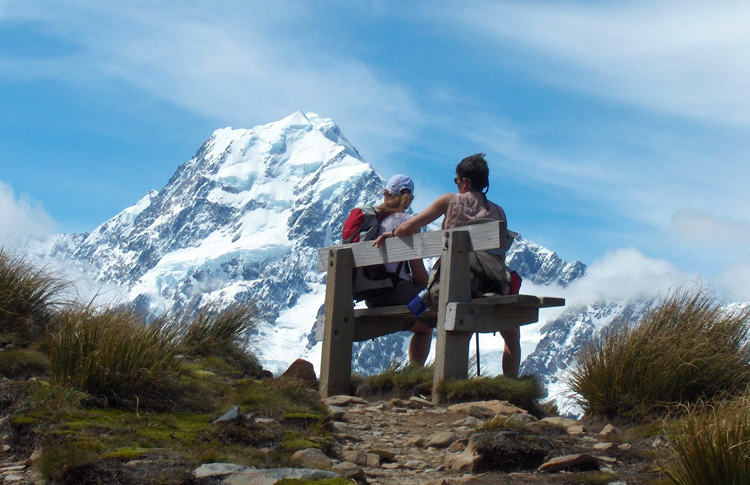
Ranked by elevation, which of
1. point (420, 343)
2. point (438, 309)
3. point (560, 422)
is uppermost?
point (438, 309)

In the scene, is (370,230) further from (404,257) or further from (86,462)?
(86,462)

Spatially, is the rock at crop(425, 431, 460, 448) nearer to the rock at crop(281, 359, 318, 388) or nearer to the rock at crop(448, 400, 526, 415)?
the rock at crop(448, 400, 526, 415)

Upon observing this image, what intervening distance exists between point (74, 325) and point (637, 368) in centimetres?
337

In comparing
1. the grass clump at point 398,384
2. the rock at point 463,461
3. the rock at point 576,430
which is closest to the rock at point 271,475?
the rock at point 463,461

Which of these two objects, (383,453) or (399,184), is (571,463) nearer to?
(383,453)

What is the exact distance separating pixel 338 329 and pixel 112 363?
8.51 ft

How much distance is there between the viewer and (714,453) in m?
3.48

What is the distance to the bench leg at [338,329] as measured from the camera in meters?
6.92

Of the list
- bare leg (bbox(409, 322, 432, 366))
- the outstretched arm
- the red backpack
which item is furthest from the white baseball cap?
bare leg (bbox(409, 322, 432, 366))

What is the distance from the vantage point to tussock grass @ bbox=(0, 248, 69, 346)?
20.9 feet

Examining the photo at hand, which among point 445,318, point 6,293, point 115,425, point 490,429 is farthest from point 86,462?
point 6,293

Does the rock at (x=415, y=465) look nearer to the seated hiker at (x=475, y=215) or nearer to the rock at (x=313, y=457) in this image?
the rock at (x=313, y=457)

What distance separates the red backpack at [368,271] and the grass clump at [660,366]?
201 cm

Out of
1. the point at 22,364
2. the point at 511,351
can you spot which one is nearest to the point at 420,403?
the point at 511,351
